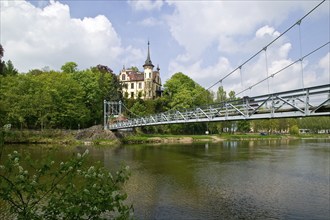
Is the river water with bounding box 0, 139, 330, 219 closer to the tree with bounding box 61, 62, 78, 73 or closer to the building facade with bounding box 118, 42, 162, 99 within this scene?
the tree with bounding box 61, 62, 78, 73

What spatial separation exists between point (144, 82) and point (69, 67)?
23.5 m

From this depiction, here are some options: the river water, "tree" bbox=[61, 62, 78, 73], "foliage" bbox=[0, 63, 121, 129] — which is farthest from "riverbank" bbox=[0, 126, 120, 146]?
the river water

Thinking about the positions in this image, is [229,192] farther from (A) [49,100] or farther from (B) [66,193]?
(A) [49,100]

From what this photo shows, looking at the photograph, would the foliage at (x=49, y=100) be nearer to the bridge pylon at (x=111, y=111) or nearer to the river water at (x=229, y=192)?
the bridge pylon at (x=111, y=111)

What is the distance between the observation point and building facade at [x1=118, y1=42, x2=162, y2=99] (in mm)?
76438

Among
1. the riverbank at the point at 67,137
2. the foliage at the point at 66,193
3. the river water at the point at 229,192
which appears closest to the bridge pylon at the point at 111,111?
the riverbank at the point at 67,137

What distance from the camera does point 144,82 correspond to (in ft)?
256

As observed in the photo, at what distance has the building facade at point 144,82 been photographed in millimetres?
76438

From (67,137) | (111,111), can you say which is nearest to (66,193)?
(67,137)

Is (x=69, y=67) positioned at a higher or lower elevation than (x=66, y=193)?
higher

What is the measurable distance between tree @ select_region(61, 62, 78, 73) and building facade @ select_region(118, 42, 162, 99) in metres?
16.9

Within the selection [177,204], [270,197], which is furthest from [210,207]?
[270,197]

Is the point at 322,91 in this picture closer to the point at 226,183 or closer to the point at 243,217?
the point at 243,217

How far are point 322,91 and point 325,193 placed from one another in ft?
20.5
